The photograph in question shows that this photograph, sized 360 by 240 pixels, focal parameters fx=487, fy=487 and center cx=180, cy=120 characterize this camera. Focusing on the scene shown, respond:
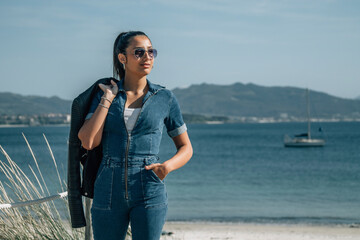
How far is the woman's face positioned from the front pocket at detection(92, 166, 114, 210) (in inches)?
17.5

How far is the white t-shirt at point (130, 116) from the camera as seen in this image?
79.4 inches

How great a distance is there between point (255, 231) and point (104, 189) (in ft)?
27.4

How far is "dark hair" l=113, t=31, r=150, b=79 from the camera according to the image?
2167 millimetres

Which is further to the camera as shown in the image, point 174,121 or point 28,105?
point 28,105

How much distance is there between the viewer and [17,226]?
348 centimetres

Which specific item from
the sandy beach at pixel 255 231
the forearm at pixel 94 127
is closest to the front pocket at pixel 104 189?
the forearm at pixel 94 127

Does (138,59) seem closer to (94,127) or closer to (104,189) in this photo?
(94,127)

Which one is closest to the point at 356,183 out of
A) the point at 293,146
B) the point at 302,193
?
the point at 302,193

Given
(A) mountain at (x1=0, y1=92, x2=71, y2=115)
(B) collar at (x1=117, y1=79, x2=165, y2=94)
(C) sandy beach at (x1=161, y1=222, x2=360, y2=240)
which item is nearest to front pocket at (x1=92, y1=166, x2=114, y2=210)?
(B) collar at (x1=117, y1=79, x2=165, y2=94)

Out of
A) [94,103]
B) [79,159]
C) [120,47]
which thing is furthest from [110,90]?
[79,159]

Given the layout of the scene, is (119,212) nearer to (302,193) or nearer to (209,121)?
(302,193)

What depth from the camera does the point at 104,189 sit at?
2.00 meters

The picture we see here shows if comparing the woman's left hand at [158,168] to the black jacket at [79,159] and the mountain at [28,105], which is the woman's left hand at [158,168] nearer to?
the black jacket at [79,159]

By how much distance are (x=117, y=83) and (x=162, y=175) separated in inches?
18.4
